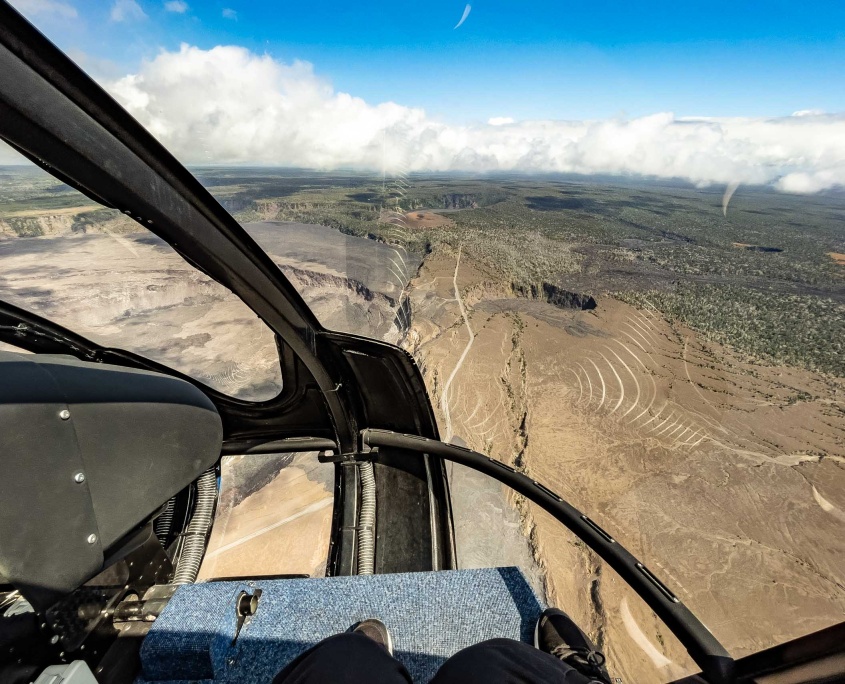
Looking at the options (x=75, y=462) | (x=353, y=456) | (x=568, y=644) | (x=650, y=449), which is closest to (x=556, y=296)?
(x=650, y=449)

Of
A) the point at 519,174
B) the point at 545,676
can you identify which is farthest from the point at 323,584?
the point at 519,174

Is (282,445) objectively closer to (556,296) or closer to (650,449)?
(650,449)

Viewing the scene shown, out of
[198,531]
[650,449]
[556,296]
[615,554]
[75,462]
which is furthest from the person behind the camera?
[556,296]

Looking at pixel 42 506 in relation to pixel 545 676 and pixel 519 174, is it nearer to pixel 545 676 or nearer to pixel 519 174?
pixel 545 676

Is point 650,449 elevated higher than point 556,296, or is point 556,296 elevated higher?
point 556,296

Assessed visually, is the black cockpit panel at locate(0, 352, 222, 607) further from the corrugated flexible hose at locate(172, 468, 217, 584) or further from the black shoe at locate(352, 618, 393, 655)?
the corrugated flexible hose at locate(172, 468, 217, 584)

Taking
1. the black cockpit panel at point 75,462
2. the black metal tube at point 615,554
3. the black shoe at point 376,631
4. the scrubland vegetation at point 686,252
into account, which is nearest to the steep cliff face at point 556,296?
the scrubland vegetation at point 686,252

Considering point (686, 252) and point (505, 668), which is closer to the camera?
point (505, 668)

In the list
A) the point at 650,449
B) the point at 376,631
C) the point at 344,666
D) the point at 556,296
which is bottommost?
the point at 650,449

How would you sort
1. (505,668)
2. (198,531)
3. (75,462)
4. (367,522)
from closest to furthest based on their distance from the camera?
(75,462) < (505,668) < (198,531) < (367,522)
